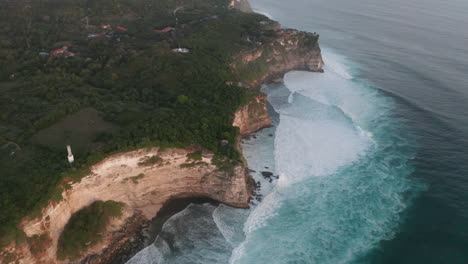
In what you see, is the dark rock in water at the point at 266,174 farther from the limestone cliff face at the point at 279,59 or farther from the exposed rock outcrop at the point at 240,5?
the exposed rock outcrop at the point at 240,5

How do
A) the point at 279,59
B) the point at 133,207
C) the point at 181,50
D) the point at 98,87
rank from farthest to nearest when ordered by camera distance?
the point at 279,59 → the point at 181,50 → the point at 98,87 → the point at 133,207

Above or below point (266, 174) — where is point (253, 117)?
above

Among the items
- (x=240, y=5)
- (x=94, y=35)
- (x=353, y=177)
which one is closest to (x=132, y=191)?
(x=353, y=177)

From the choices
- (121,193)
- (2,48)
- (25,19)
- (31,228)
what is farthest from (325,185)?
(25,19)

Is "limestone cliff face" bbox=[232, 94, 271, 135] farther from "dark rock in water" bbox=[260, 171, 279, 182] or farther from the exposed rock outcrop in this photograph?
the exposed rock outcrop

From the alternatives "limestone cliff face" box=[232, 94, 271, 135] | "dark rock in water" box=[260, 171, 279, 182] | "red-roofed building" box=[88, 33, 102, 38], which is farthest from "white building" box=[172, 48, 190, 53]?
"dark rock in water" box=[260, 171, 279, 182]

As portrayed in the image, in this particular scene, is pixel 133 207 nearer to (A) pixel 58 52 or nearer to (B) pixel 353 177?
(B) pixel 353 177

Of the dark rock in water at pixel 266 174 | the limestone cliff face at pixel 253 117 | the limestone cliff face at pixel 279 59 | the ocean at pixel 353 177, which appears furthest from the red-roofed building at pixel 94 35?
the dark rock in water at pixel 266 174
